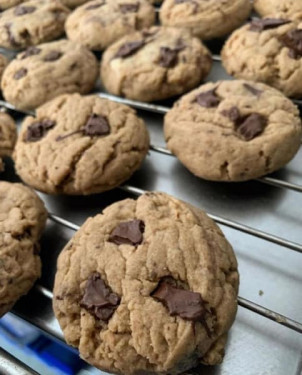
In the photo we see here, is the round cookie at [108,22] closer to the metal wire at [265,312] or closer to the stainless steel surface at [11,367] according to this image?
the metal wire at [265,312]

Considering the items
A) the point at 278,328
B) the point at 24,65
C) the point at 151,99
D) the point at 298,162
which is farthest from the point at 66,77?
the point at 278,328

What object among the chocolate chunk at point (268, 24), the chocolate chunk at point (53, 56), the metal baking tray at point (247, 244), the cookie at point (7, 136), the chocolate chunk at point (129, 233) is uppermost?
the chocolate chunk at point (268, 24)

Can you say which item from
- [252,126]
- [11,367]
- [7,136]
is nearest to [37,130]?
[7,136]

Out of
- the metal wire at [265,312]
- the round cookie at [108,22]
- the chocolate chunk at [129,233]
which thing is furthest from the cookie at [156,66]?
the metal wire at [265,312]

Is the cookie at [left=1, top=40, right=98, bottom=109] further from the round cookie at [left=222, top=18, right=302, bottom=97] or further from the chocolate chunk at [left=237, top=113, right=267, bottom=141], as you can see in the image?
the chocolate chunk at [left=237, top=113, right=267, bottom=141]

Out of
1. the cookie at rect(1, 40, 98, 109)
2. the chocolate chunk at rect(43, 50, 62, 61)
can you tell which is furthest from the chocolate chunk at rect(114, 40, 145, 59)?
the chocolate chunk at rect(43, 50, 62, 61)

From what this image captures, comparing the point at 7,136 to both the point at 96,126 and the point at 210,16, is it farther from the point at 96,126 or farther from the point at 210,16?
the point at 210,16

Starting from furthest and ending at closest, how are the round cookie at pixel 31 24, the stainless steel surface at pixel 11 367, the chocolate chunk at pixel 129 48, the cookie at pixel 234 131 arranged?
the round cookie at pixel 31 24, the chocolate chunk at pixel 129 48, the cookie at pixel 234 131, the stainless steel surface at pixel 11 367

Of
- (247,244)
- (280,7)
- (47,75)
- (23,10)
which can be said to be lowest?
(247,244)
